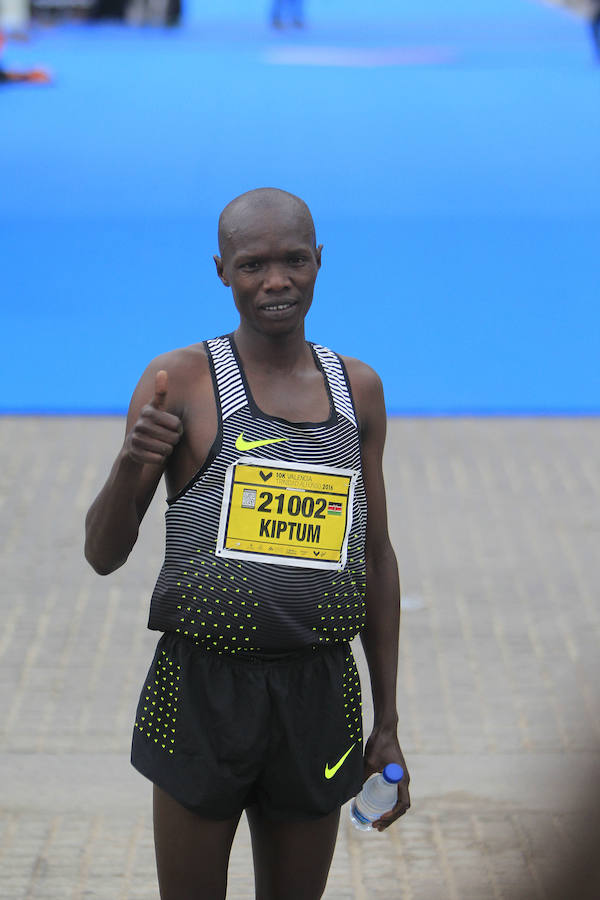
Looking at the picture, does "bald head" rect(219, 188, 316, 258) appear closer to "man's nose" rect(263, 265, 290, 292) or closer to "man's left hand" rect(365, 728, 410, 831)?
"man's nose" rect(263, 265, 290, 292)

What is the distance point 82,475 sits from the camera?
743 cm

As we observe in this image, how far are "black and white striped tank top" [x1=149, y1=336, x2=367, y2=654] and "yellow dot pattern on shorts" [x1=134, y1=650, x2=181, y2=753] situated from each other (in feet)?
0.33

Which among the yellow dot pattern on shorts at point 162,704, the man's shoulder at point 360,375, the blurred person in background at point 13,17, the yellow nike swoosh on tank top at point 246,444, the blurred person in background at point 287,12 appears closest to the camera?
the yellow nike swoosh on tank top at point 246,444

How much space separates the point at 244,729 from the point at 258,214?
102cm

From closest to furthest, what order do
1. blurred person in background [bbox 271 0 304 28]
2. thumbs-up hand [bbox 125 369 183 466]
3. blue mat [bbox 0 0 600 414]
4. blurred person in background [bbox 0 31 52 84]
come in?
thumbs-up hand [bbox 125 369 183 466] → blue mat [bbox 0 0 600 414] → blurred person in background [bbox 0 31 52 84] → blurred person in background [bbox 271 0 304 28]

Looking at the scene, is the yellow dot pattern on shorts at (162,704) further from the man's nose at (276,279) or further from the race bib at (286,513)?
the man's nose at (276,279)

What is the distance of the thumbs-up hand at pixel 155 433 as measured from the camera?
2379 mm

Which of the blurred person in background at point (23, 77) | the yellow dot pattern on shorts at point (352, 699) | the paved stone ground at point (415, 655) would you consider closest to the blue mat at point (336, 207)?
the blurred person in background at point (23, 77)

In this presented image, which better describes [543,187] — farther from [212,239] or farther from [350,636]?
[350,636]

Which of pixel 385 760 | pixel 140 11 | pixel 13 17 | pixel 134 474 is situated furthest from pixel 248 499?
pixel 140 11

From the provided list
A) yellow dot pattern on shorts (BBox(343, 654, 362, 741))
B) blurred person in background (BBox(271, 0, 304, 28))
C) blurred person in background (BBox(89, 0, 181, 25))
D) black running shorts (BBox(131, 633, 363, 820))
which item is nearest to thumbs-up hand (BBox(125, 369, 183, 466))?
black running shorts (BBox(131, 633, 363, 820))

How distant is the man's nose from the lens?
2533 mm

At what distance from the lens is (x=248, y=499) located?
252cm

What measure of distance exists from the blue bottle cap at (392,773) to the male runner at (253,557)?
0.26 feet
